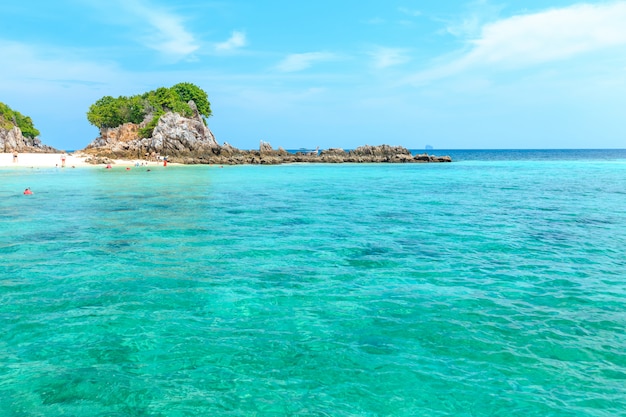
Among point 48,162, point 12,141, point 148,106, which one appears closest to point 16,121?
point 12,141

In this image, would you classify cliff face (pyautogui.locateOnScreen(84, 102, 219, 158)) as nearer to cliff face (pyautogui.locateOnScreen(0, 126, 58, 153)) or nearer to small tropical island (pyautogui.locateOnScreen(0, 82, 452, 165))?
small tropical island (pyautogui.locateOnScreen(0, 82, 452, 165))

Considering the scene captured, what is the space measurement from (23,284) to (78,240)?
5.80 meters

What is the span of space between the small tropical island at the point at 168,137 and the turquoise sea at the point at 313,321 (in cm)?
6996

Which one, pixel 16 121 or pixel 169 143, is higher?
pixel 16 121

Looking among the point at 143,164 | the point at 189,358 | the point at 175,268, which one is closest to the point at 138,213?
the point at 175,268

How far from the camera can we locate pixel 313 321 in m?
9.11

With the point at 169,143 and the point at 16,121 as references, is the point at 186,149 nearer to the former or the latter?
the point at 169,143

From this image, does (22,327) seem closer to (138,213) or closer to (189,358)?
(189,358)

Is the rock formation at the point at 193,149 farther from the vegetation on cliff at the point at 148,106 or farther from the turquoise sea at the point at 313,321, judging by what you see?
the turquoise sea at the point at 313,321

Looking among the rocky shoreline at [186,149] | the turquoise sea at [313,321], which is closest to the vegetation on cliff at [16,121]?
the rocky shoreline at [186,149]

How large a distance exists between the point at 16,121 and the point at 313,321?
13229cm

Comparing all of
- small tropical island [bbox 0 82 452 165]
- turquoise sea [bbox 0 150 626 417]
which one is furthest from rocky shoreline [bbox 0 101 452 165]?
turquoise sea [bbox 0 150 626 417]

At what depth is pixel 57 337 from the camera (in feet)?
27.3

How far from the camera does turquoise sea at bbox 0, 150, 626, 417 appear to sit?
6387 millimetres
